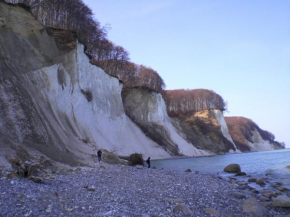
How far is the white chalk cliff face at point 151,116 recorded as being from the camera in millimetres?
39344

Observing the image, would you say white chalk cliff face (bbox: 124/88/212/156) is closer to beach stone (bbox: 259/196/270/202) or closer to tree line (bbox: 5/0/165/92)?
tree line (bbox: 5/0/165/92)

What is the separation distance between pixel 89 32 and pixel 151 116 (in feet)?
52.5

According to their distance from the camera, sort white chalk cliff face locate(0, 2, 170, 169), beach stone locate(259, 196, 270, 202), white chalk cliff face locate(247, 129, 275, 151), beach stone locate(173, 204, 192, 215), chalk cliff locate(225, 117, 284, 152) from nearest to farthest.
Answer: beach stone locate(173, 204, 192, 215) → beach stone locate(259, 196, 270, 202) → white chalk cliff face locate(0, 2, 170, 169) → chalk cliff locate(225, 117, 284, 152) → white chalk cliff face locate(247, 129, 275, 151)

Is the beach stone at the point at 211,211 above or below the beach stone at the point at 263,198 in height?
above

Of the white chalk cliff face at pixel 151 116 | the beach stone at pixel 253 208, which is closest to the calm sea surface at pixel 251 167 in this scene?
the beach stone at pixel 253 208

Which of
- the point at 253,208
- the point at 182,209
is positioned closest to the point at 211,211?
the point at 182,209

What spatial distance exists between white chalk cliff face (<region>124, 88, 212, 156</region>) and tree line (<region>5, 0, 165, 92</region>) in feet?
9.95

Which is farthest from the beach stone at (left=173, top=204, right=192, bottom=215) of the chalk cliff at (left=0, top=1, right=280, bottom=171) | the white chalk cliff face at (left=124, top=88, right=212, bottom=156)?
the white chalk cliff face at (left=124, top=88, right=212, bottom=156)

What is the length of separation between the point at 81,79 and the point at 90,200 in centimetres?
1990

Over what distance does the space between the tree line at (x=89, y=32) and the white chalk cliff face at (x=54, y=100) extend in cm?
175

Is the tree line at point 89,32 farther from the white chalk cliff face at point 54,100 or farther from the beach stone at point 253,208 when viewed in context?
the beach stone at point 253,208

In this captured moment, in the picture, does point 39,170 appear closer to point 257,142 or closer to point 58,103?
point 58,103

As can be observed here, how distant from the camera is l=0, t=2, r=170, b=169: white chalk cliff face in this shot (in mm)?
11977

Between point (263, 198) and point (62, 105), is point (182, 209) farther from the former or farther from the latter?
point (62, 105)
